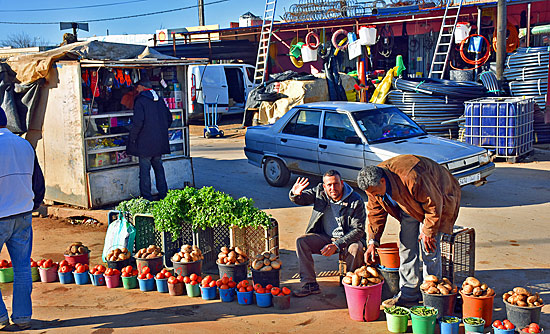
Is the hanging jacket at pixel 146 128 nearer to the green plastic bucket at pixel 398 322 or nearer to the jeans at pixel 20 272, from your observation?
the jeans at pixel 20 272

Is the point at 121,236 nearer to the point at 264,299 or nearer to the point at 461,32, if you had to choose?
the point at 264,299

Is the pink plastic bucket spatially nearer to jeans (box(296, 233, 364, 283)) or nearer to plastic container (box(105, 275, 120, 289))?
jeans (box(296, 233, 364, 283))

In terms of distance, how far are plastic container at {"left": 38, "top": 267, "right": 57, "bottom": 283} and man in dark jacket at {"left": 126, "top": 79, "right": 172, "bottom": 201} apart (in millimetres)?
3103

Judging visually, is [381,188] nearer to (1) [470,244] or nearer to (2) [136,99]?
(1) [470,244]

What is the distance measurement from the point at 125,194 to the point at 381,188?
6.17 metres

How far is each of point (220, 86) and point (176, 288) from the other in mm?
16058

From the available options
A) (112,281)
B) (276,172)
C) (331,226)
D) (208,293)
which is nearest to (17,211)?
(112,281)

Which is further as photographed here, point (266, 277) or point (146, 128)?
point (146, 128)

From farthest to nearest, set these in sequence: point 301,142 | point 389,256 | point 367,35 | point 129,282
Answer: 1. point 367,35
2. point 301,142
3. point 129,282
4. point 389,256

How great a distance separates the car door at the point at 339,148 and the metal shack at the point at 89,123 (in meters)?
2.78

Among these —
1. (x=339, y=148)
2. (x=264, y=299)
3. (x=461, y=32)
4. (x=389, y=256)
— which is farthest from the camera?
(x=461, y=32)

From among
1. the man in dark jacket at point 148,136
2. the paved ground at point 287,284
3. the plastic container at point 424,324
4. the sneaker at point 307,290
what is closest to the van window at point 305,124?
the paved ground at point 287,284

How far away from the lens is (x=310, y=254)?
6445mm

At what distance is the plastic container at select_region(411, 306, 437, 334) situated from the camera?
5203 mm
